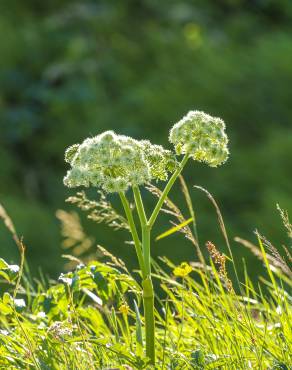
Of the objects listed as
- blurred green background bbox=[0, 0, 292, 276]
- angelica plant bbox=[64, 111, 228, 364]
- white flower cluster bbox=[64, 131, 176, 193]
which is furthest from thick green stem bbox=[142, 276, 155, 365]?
blurred green background bbox=[0, 0, 292, 276]

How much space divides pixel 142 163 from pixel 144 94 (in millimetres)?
5152

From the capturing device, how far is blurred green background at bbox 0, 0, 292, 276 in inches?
228

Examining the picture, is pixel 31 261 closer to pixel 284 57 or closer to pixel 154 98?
pixel 154 98

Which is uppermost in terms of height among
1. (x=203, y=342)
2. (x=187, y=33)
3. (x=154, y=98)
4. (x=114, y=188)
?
(x=187, y=33)

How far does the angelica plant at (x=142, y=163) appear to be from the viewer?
1.64 meters

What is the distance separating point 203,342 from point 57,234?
157 inches

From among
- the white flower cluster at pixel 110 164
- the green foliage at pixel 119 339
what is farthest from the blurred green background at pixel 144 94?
the white flower cluster at pixel 110 164

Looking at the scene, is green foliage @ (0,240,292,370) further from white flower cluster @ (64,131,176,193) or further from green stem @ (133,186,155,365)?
white flower cluster @ (64,131,176,193)

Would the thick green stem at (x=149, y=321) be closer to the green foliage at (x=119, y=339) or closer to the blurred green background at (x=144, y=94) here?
the green foliage at (x=119, y=339)

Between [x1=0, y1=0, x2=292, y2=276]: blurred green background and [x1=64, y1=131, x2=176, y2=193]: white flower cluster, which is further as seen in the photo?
[x1=0, y1=0, x2=292, y2=276]: blurred green background

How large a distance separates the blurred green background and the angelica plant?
3.44 metres

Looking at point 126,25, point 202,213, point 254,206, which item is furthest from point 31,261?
point 126,25

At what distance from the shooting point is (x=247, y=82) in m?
6.73

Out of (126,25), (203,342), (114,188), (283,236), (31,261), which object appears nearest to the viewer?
(114,188)
